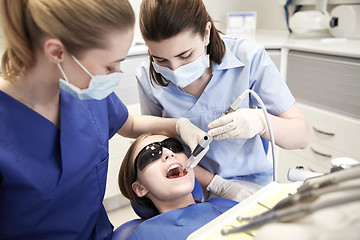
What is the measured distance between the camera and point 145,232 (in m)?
1.22

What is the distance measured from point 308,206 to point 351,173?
109 millimetres

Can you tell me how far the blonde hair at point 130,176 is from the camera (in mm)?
1415

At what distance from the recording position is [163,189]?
1.34m

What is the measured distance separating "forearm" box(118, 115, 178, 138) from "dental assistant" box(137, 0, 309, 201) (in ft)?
0.20

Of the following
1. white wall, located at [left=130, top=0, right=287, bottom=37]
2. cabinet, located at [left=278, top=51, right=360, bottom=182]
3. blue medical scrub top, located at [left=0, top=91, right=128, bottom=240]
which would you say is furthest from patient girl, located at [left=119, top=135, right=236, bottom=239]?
white wall, located at [left=130, top=0, right=287, bottom=37]

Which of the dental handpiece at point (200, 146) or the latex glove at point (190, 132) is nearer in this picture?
the dental handpiece at point (200, 146)

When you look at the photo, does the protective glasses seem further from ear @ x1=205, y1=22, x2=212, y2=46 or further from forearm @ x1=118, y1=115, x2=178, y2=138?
ear @ x1=205, y1=22, x2=212, y2=46

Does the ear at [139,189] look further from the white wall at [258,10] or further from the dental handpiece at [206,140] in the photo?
the white wall at [258,10]

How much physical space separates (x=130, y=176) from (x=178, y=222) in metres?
0.31

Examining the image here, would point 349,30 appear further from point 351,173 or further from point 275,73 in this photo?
point 351,173

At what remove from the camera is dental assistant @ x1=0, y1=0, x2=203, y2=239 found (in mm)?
814

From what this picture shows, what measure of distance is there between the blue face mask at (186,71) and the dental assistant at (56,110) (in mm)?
283

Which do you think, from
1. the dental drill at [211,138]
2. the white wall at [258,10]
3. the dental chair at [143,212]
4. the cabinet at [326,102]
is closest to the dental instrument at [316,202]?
the dental drill at [211,138]

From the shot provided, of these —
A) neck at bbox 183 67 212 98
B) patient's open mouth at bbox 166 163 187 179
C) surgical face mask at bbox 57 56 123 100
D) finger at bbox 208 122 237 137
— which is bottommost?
patient's open mouth at bbox 166 163 187 179
